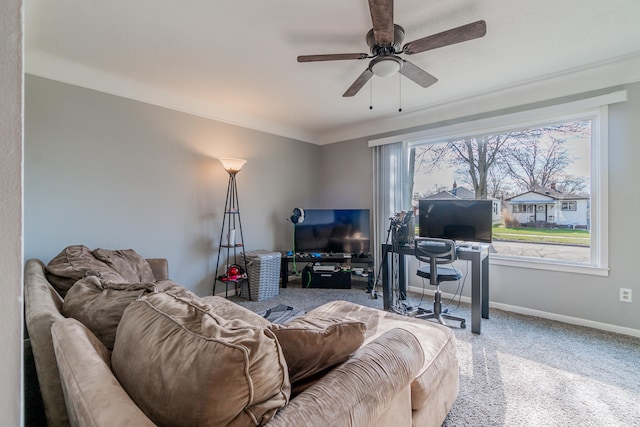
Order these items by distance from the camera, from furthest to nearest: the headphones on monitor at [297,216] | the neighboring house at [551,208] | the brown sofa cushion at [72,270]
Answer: the headphones on monitor at [297,216], the neighboring house at [551,208], the brown sofa cushion at [72,270]

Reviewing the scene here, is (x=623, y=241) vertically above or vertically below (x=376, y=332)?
above

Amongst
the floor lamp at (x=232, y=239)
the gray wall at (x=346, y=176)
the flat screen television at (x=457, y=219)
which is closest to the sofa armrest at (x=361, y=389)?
the flat screen television at (x=457, y=219)

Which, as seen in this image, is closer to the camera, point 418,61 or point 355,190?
point 418,61

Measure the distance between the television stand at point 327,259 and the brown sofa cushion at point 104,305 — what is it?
115 inches

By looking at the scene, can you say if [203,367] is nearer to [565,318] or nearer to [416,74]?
[416,74]

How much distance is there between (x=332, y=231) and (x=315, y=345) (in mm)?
3333

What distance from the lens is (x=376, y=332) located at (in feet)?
5.42

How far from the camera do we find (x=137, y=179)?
2977 mm

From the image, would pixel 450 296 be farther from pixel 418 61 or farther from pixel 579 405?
pixel 418 61

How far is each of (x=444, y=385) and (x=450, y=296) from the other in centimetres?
236

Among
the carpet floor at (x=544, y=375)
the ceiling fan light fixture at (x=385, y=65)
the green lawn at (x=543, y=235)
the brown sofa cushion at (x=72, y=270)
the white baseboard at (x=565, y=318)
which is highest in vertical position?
the ceiling fan light fixture at (x=385, y=65)

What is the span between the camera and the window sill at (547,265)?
271 cm

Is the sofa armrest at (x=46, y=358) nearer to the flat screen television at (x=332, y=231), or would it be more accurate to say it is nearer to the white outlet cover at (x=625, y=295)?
the flat screen television at (x=332, y=231)

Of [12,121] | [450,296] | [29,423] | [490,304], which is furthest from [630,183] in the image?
[29,423]
